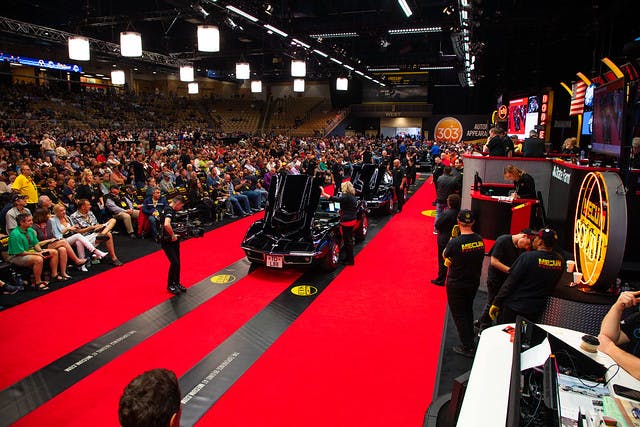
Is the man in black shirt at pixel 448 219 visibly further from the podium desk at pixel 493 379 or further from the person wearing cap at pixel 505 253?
the podium desk at pixel 493 379

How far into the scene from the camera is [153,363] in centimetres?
455

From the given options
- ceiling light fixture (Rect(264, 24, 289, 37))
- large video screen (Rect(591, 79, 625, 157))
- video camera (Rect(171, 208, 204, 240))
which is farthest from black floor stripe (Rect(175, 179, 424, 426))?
ceiling light fixture (Rect(264, 24, 289, 37))

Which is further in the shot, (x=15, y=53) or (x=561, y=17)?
(x=15, y=53)

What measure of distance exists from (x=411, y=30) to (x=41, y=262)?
13.5 m

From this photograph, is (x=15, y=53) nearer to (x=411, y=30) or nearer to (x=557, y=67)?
(x=411, y=30)

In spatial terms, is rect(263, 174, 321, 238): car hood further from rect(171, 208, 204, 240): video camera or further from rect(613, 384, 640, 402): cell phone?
rect(613, 384, 640, 402): cell phone

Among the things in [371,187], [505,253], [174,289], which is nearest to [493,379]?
[505,253]

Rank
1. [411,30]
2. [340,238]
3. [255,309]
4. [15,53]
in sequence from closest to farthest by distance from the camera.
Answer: [255,309] → [340,238] → [411,30] → [15,53]

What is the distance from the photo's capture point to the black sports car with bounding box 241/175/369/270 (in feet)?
23.0

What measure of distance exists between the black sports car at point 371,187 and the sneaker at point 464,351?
23.8 feet

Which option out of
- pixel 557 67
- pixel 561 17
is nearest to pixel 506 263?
pixel 561 17

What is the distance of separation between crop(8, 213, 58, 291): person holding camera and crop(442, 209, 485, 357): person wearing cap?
6.26 metres

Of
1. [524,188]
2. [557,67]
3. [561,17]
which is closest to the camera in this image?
[524,188]

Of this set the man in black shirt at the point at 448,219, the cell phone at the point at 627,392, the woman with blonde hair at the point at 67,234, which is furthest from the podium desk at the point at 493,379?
the woman with blonde hair at the point at 67,234
